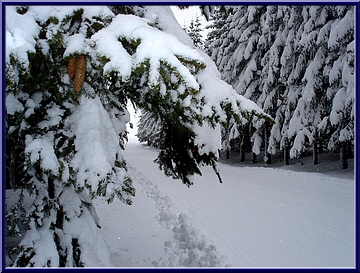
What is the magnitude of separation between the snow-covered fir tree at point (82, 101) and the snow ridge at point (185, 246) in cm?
206

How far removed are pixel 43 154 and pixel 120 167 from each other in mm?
705

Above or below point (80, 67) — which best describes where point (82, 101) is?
below

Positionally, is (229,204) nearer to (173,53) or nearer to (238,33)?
(173,53)

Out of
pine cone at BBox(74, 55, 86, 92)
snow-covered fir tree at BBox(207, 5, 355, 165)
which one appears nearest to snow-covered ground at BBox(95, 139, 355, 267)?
pine cone at BBox(74, 55, 86, 92)

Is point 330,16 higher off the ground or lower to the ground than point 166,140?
higher

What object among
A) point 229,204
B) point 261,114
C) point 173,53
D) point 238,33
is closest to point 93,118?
point 173,53

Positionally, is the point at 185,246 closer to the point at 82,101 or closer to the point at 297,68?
the point at 82,101

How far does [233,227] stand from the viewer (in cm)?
621

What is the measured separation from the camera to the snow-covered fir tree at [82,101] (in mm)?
2020

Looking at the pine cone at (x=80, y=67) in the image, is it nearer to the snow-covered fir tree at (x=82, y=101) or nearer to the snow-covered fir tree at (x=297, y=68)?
the snow-covered fir tree at (x=82, y=101)

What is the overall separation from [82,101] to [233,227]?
16.0 ft

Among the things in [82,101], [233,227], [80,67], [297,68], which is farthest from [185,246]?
[297,68]

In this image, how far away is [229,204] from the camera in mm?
8281

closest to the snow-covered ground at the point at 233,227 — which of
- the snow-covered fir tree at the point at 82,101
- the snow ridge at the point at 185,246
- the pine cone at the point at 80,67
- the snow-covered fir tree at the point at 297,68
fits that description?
the snow ridge at the point at 185,246
